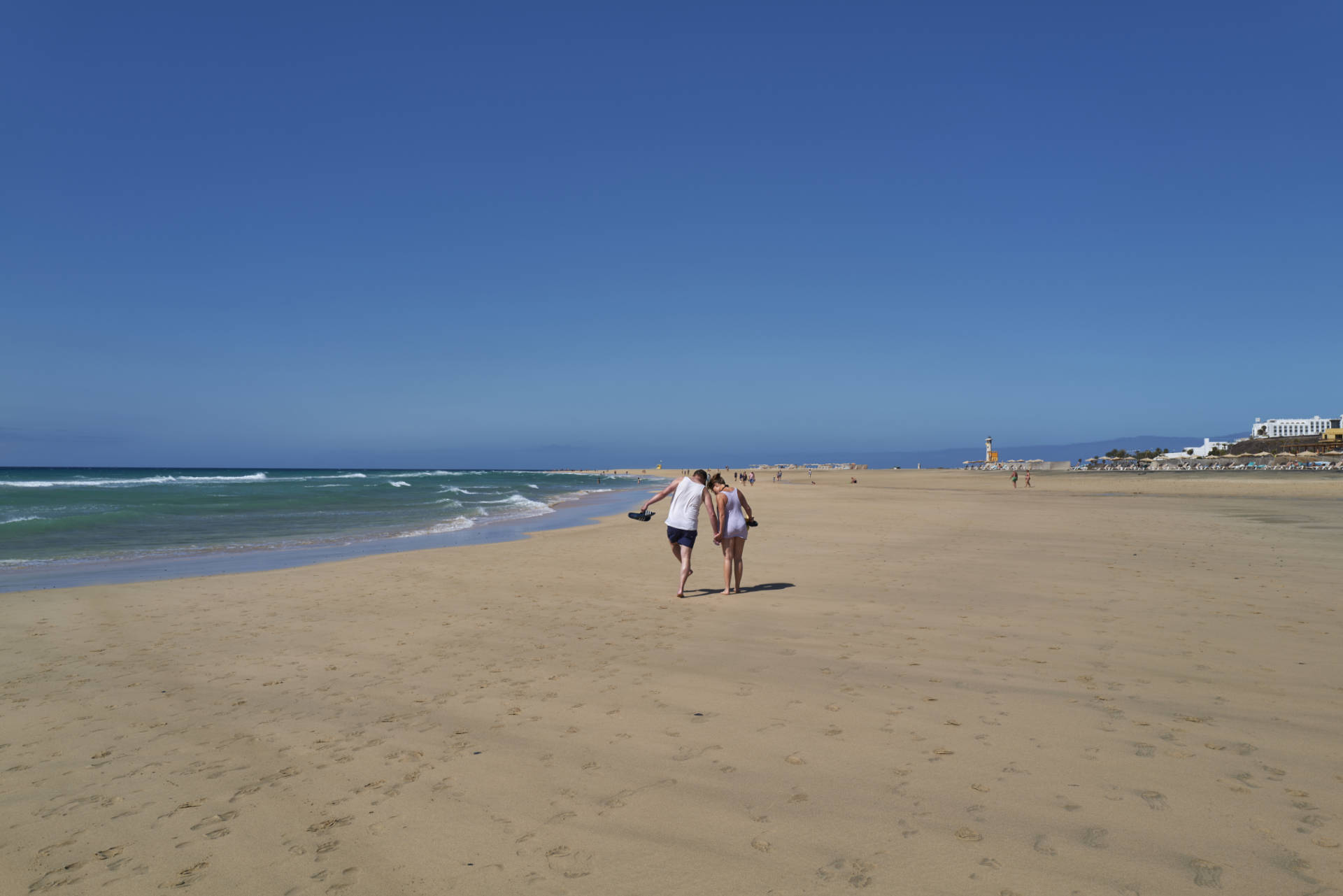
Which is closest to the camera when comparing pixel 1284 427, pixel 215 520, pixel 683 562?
pixel 683 562

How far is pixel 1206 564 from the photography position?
37.5ft

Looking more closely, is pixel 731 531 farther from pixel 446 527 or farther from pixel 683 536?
pixel 446 527

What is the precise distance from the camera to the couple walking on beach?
1005 cm

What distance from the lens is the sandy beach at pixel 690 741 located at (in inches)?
129

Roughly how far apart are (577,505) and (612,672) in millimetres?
31613

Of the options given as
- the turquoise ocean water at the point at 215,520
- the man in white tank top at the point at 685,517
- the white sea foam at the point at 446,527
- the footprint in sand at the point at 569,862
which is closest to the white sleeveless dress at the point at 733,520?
the man in white tank top at the point at 685,517

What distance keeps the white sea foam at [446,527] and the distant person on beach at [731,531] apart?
43.1 feet

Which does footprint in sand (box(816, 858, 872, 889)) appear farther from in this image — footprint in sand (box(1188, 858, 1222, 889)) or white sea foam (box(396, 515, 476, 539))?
white sea foam (box(396, 515, 476, 539))

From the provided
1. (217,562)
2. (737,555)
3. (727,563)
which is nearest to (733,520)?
(737,555)

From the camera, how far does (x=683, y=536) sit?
10148mm

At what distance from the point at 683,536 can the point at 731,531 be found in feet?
2.27

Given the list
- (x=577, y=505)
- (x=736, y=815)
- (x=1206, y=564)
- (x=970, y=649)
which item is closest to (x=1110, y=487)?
(x=577, y=505)

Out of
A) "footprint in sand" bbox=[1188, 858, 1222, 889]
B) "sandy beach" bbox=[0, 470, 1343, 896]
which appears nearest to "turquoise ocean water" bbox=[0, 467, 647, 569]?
Result: "sandy beach" bbox=[0, 470, 1343, 896]

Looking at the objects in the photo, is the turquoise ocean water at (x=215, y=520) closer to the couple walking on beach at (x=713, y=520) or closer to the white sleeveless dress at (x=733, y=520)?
the couple walking on beach at (x=713, y=520)
